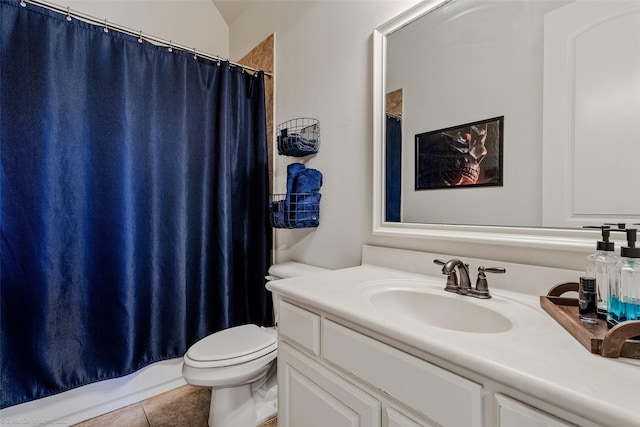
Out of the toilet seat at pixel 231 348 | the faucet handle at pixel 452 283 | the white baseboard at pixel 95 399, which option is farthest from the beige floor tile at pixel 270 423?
the faucet handle at pixel 452 283

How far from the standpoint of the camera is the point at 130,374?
1563 millimetres

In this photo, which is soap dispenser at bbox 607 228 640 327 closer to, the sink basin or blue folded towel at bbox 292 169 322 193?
the sink basin

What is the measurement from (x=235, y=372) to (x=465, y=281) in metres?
0.99

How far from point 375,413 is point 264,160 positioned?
1.55 m

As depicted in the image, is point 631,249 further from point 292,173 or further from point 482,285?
point 292,173

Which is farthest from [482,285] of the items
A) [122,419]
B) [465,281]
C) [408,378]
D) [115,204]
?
[122,419]

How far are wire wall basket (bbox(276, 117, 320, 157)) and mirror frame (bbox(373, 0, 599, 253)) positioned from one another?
1.35 feet

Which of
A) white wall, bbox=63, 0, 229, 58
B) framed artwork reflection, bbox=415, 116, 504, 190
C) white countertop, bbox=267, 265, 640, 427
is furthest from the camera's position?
white wall, bbox=63, 0, 229, 58

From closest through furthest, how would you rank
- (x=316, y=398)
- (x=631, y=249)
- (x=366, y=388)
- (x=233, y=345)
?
(x=631, y=249) → (x=366, y=388) → (x=316, y=398) → (x=233, y=345)

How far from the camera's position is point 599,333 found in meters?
0.55

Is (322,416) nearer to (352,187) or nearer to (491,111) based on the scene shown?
(352,187)

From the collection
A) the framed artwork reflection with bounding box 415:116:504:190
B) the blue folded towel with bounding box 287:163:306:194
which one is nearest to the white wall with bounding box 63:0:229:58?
the blue folded towel with bounding box 287:163:306:194

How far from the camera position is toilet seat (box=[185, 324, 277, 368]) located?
1.24 metres

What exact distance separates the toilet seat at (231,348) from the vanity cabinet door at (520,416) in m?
1.03
